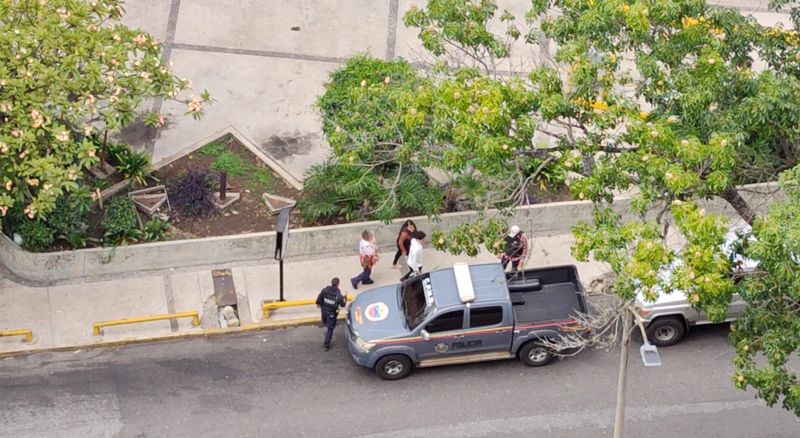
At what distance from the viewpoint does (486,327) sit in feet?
60.2

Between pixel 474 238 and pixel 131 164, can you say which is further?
pixel 131 164

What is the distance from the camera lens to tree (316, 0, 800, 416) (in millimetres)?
14078

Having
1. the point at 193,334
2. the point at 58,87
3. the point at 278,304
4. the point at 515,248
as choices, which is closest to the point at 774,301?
the point at 515,248

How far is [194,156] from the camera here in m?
22.9

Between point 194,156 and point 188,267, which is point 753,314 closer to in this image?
point 188,267

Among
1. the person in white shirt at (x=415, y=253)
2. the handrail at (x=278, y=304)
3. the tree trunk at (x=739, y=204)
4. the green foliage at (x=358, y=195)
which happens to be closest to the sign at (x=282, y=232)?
the handrail at (x=278, y=304)

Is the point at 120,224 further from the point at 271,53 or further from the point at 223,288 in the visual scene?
the point at 271,53

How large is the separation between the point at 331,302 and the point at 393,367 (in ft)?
4.75

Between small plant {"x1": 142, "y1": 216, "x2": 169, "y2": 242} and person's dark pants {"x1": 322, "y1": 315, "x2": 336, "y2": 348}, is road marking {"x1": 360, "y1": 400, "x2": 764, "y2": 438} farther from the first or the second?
small plant {"x1": 142, "y1": 216, "x2": 169, "y2": 242}

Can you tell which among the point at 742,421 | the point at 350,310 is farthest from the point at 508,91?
the point at 742,421

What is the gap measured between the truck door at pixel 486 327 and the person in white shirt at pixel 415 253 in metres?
2.15

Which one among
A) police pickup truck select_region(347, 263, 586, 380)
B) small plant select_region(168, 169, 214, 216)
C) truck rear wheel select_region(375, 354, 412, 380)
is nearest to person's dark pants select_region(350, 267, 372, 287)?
police pickup truck select_region(347, 263, 586, 380)

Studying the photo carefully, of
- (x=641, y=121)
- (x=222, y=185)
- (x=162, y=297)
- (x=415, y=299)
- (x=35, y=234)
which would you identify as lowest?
(x=415, y=299)

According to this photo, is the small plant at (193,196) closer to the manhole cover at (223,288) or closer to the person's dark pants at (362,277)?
the manhole cover at (223,288)
